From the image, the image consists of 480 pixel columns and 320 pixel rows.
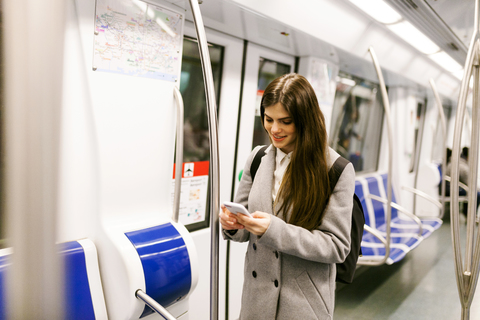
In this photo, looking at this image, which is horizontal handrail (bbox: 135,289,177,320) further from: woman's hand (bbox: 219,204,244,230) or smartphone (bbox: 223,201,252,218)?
smartphone (bbox: 223,201,252,218)

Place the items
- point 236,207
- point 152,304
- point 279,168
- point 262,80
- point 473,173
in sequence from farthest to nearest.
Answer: point 262,80 → point 473,173 → point 152,304 → point 279,168 → point 236,207

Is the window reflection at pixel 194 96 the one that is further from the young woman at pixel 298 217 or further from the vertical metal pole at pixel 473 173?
the vertical metal pole at pixel 473 173

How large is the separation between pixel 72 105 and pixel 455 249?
2317 mm

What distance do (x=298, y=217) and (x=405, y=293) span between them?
3.21 metres

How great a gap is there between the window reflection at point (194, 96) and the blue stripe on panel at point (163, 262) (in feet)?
2.84

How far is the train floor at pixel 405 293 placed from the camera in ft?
10.8

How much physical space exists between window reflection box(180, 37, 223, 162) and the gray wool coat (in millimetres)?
1378

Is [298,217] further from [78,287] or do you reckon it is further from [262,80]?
[262,80]

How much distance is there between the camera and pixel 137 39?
6.21ft

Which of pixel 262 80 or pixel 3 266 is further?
pixel 262 80

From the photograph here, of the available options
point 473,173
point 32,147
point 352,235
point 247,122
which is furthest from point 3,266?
point 247,122

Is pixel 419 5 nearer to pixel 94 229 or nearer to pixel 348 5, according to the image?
pixel 348 5

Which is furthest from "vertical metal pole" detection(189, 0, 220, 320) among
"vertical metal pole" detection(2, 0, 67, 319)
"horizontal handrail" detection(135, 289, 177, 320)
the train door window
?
the train door window

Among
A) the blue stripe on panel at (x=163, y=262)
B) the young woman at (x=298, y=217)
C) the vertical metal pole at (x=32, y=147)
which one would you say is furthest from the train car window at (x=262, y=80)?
the vertical metal pole at (x=32, y=147)
